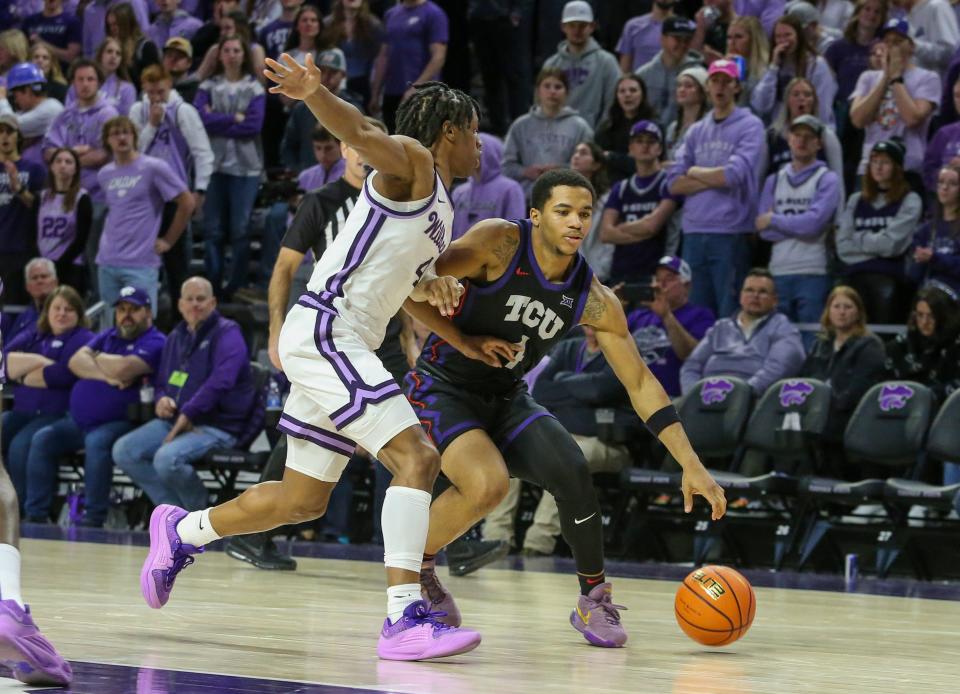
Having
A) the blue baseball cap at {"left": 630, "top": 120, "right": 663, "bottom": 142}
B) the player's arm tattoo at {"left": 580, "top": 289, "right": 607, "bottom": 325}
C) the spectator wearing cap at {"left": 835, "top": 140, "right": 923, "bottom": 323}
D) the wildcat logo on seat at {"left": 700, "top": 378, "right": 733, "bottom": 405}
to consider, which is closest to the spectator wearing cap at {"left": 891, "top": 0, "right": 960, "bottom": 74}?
the spectator wearing cap at {"left": 835, "top": 140, "right": 923, "bottom": 323}

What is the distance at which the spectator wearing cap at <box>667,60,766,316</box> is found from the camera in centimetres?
1090


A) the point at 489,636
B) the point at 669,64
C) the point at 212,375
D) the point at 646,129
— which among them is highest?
the point at 669,64

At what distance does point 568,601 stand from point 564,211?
246 centimetres

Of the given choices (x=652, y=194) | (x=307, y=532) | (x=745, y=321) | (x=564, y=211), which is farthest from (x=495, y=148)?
(x=564, y=211)

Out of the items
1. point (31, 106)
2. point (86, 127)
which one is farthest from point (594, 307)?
point (31, 106)

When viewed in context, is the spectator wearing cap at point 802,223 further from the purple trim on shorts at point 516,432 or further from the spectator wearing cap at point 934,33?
the purple trim on shorts at point 516,432

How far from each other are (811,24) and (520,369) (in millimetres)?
7128

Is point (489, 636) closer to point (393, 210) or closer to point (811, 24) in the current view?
point (393, 210)

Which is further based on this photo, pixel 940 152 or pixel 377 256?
pixel 940 152

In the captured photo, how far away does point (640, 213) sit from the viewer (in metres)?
11.3

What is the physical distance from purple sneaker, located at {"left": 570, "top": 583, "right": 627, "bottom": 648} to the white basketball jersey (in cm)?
129

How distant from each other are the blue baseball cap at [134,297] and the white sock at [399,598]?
282 inches

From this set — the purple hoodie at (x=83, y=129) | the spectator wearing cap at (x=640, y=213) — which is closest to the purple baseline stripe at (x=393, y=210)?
the spectator wearing cap at (x=640, y=213)

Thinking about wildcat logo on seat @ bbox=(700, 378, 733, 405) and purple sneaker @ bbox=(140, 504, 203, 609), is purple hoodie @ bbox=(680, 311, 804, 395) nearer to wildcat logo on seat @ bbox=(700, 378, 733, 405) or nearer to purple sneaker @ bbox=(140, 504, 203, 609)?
wildcat logo on seat @ bbox=(700, 378, 733, 405)
